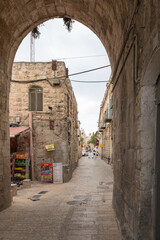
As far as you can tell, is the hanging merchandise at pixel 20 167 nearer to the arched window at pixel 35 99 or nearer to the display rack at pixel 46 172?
the display rack at pixel 46 172

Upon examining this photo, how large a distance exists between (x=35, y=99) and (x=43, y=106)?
651mm

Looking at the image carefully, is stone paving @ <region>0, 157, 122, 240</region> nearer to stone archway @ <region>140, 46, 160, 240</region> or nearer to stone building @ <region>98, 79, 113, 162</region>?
stone archway @ <region>140, 46, 160, 240</region>

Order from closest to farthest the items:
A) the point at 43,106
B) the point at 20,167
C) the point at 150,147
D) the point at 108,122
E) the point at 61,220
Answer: the point at 150,147 < the point at 61,220 < the point at 20,167 < the point at 43,106 < the point at 108,122

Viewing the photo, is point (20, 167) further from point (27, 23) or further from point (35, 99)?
point (27, 23)

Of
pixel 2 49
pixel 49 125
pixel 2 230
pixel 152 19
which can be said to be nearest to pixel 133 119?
pixel 152 19

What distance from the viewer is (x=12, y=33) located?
582cm

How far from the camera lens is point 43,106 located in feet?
35.7

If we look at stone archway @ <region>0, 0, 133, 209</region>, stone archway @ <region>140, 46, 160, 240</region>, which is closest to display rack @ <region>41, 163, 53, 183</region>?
stone archway @ <region>0, 0, 133, 209</region>

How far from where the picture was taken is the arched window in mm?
10984

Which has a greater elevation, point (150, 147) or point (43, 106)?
point (43, 106)

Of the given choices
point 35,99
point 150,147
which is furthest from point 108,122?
point 150,147

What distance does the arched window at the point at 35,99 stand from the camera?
11.0 m

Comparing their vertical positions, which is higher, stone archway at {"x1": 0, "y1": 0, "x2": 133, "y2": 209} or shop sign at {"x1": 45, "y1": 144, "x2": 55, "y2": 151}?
stone archway at {"x1": 0, "y1": 0, "x2": 133, "y2": 209}

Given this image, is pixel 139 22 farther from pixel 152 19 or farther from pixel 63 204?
pixel 63 204
